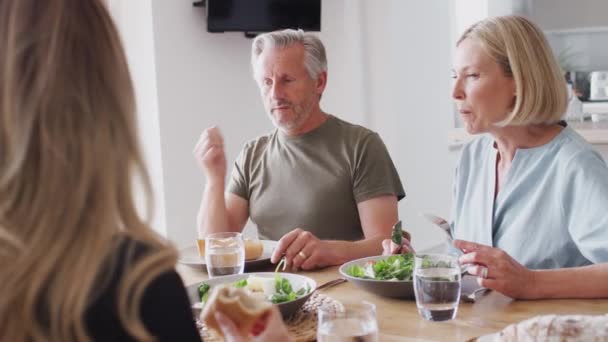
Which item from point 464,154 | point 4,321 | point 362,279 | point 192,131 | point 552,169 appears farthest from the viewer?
point 192,131

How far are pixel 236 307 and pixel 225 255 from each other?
2.40 ft

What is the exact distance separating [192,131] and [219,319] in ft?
8.58

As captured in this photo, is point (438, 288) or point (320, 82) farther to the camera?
point (320, 82)

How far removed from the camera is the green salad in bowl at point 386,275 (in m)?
1.50

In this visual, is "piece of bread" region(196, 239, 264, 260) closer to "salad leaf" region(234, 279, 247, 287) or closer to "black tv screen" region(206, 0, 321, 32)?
"salad leaf" region(234, 279, 247, 287)

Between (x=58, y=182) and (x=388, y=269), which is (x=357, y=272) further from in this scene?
(x=58, y=182)

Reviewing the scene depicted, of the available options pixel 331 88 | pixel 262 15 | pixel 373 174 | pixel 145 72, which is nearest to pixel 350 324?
pixel 373 174

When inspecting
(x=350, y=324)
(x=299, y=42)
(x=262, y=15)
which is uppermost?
(x=262, y=15)

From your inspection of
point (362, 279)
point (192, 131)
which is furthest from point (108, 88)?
point (192, 131)

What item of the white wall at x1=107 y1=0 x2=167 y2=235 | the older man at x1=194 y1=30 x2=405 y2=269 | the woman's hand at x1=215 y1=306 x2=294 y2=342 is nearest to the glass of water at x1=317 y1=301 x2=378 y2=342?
the woman's hand at x1=215 y1=306 x2=294 y2=342

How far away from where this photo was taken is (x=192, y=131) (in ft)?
11.6

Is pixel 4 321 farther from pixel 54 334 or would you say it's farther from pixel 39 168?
pixel 39 168

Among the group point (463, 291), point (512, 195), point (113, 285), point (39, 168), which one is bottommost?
point (463, 291)

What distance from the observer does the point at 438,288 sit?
1.35m
